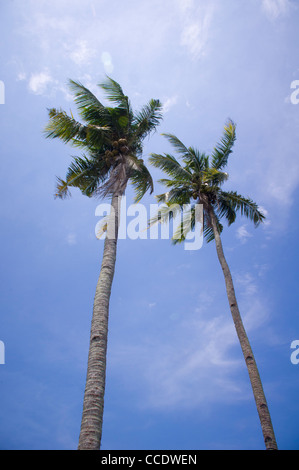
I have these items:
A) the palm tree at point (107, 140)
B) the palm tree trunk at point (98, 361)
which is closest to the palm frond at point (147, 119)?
the palm tree at point (107, 140)

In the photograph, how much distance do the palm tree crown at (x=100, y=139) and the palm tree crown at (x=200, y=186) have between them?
3384 millimetres

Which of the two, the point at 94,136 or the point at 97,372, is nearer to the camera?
the point at 97,372

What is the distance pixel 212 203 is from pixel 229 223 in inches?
59.3

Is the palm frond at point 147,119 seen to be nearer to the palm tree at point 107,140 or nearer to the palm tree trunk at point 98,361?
the palm tree at point 107,140

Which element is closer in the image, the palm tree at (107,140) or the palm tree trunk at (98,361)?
the palm tree trunk at (98,361)

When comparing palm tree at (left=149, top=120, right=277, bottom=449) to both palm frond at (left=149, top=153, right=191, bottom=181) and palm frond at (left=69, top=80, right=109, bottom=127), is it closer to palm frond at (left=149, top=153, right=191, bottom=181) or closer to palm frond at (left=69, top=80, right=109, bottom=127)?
palm frond at (left=149, top=153, right=191, bottom=181)

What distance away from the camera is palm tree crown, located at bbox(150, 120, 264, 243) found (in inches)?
611

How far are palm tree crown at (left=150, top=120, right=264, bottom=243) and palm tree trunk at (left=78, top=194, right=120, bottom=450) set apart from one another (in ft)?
23.7

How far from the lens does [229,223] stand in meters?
16.3

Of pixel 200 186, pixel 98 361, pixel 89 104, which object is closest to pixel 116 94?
pixel 89 104

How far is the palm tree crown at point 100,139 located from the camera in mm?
11930
